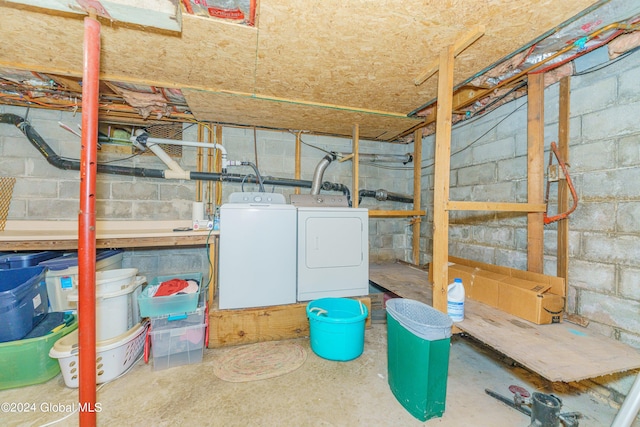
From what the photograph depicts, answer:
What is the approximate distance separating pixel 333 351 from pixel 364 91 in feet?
6.60

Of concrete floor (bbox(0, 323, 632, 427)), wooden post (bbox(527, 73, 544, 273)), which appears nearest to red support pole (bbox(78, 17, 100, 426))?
concrete floor (bbox(0, 323, 632, 427))

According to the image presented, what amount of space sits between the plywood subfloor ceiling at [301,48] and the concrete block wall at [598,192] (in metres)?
0.61

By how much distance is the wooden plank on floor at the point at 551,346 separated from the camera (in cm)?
115

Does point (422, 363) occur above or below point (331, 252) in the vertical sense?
below

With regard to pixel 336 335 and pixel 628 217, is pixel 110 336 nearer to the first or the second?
pixel 336 335

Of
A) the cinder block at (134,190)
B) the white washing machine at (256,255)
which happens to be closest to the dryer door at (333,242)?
the white washing machine at (256,255)

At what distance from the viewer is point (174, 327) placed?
1.77 metres

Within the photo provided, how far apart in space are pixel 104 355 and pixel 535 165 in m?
3.15

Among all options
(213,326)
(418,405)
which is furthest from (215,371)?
(418,405)

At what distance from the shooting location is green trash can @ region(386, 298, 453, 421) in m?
1.27

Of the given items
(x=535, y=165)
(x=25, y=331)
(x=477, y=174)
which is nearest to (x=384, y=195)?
(x=477, y=174)

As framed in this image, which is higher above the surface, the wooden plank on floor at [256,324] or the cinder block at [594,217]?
the cinder block at [594,217]

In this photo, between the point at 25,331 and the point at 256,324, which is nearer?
the point at 25,331

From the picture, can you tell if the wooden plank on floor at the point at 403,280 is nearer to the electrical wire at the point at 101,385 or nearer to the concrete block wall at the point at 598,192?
the concrete block wall at the point at 598,192
